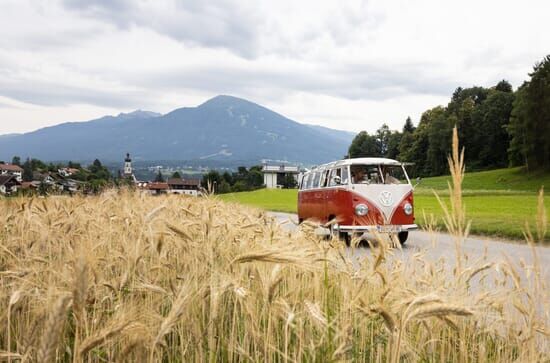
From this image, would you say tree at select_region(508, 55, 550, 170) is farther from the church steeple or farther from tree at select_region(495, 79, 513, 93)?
the church steeple

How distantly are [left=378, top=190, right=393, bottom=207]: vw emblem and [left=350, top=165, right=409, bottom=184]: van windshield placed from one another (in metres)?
0.50

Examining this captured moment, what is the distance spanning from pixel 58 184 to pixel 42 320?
12154mm

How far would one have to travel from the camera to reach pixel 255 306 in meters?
3.00

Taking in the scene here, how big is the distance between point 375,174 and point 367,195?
3.24 feet

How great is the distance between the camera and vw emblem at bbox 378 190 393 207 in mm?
13688

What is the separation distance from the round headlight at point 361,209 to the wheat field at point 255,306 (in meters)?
8.25

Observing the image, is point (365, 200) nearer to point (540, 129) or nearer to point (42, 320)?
point (42, 320)

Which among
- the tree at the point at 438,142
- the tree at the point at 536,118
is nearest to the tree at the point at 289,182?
the tree at the point at 438,142

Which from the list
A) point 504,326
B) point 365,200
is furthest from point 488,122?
point 504,326

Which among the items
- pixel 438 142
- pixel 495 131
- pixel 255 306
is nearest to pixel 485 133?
pixel 495 131

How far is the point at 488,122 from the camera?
288ft

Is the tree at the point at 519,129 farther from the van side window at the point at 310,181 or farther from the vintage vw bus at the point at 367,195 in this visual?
the vintage vw bus at the point at 367,195

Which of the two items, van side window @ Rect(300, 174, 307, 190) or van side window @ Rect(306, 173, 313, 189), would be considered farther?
van side window @ Rect(300, 174, 307, 190)

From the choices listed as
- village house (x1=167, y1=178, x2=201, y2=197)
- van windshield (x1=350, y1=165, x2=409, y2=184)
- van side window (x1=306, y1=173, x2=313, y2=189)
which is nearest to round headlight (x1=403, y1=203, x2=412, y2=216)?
van windshield (x1=350, y1=165, x2=409, y2=184)
